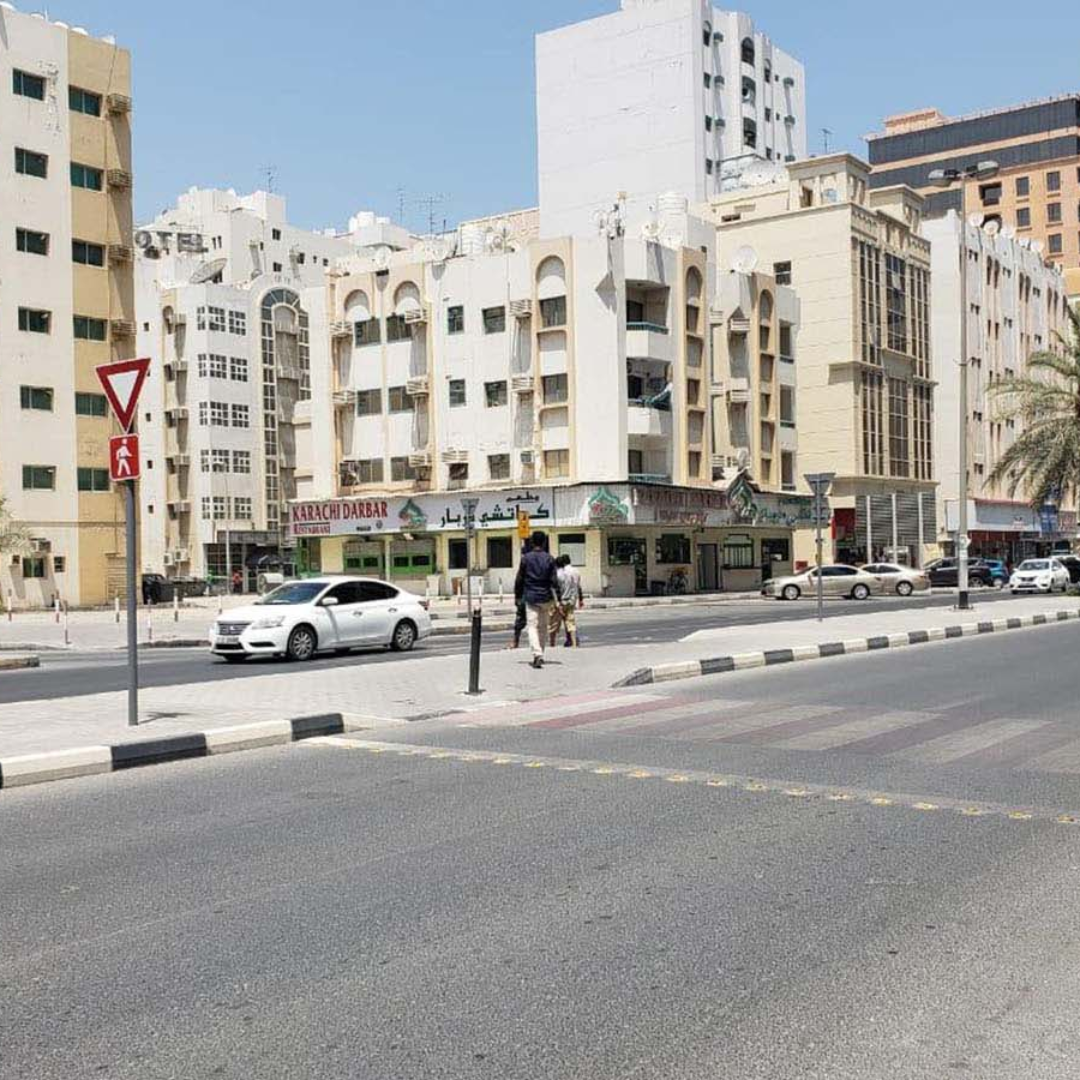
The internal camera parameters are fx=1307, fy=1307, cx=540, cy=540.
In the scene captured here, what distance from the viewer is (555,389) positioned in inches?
2339

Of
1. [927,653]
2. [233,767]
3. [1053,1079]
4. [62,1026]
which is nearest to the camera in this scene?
[1053,1079]

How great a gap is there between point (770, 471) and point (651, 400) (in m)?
10.9

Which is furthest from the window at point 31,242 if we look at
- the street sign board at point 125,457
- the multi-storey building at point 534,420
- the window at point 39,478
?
the street sign board at point 125,457

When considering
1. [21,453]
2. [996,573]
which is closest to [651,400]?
[996,573]

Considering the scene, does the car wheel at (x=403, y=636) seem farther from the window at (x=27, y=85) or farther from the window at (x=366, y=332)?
the window at (x=27, y=85)

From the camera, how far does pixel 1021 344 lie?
95500mm

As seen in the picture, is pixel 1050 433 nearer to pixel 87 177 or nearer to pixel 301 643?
pixel 301 643

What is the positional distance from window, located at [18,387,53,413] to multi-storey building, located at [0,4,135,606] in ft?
0.20

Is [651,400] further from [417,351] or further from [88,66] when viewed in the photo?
[88,66]

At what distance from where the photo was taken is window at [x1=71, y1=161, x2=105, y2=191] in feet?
192

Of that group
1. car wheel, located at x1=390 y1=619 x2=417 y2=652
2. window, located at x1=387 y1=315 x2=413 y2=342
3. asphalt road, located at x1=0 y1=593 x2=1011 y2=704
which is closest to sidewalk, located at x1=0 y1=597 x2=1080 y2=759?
asphalt road, located at x1=0 y1=593 x2=1011 y2=704

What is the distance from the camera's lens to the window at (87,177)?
58500mm

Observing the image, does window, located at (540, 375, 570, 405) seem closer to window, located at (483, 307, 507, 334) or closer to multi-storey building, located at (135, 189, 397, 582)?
window, located at (483, 307, 507, 334)

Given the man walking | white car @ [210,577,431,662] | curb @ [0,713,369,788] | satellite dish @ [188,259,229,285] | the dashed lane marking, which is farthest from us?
satellite dish @ [188,259,229,285]
